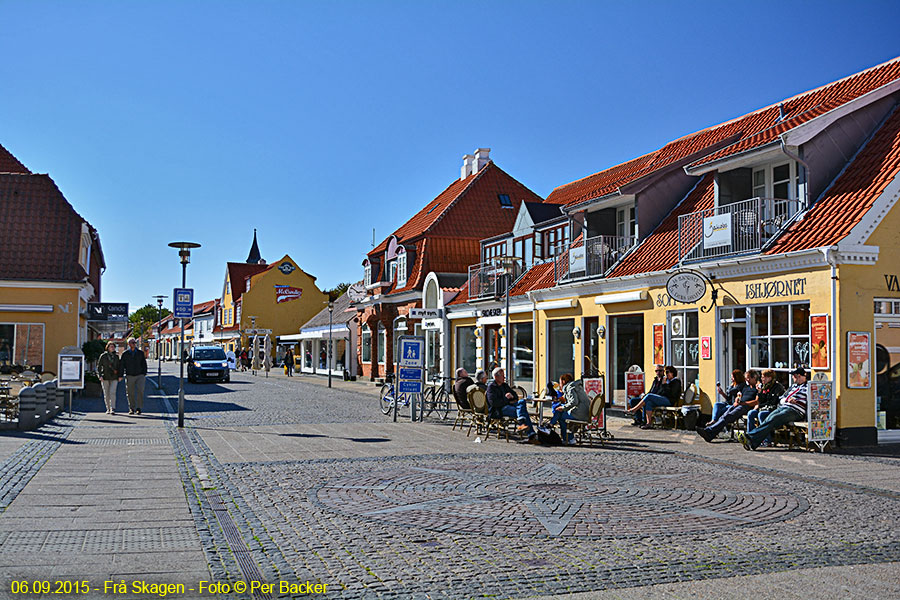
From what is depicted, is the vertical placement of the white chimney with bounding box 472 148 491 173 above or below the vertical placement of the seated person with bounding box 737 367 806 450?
above

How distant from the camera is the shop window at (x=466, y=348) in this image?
103 ft

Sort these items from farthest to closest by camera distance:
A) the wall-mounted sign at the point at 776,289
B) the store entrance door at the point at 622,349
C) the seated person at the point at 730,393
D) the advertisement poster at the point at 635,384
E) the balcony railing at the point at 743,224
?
the store entrance door at the point at 622,349 → the advertisement poster at the point at 635,384 → the balcony railing at the point at 743,224 → the seated person at the point at 730,393 → the wall-mounted sign at the point at 776,289

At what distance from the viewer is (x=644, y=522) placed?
26.3 feet

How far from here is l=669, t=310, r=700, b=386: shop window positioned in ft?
58.4

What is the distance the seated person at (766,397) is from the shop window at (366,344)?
28.3m

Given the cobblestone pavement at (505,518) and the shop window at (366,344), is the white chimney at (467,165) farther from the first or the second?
the cobblestone pavement at (505,518)

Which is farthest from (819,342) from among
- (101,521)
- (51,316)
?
(51,316)

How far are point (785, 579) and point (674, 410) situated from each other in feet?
36.9

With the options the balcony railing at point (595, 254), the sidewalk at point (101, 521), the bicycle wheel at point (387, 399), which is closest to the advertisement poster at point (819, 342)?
the balcony railing at point (595, 254)

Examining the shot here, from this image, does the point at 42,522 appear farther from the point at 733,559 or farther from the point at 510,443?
the point at 510,443

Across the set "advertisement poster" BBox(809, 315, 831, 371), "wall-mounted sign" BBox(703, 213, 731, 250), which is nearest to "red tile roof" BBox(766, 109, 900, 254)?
"wall-mounted sign" BBox(703, 213, 731, 250)

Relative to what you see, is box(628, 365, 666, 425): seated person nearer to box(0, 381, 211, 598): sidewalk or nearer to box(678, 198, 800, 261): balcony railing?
box(678, 198, 800, 261): balcony railing

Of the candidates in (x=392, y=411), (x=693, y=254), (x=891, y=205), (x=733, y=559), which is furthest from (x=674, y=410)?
(x=733, y=559)

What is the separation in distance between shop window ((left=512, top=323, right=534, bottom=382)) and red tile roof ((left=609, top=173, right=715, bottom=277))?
6.20 metres
